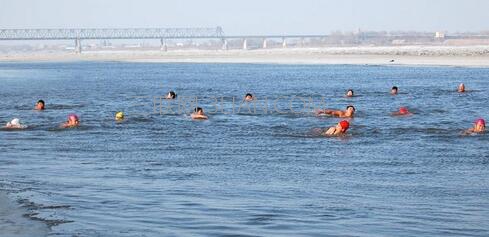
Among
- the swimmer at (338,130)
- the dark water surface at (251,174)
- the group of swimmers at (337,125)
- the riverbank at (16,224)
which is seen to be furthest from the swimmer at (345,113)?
the riverbank at (16,224)

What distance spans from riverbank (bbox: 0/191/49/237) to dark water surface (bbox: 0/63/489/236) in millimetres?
243

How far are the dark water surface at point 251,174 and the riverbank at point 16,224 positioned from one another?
243 millimetres

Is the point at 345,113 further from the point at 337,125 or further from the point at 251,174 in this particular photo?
the point at 251,174

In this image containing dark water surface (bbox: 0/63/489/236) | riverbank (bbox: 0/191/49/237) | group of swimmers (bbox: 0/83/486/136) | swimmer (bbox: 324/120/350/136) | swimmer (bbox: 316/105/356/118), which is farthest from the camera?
swimmer (bbox: 316/105/356/118)

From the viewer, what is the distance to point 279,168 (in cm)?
1919

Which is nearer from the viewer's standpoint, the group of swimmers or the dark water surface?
the dark water surface

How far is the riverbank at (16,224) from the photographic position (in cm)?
1208

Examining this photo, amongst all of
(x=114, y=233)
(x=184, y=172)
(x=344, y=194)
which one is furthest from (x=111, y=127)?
(x=114, y=233)

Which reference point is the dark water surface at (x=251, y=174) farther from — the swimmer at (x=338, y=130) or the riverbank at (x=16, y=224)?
the swimmer at (x=338, y=130)

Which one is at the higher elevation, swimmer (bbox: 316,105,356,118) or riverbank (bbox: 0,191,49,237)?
riverbank (bbox: 0,191,49,237)

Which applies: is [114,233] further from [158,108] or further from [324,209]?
[158,108]

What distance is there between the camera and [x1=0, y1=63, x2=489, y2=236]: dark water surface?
13125 millimetres

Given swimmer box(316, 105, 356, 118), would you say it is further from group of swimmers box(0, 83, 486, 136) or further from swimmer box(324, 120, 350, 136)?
swimmer box(324, 120, 350, 136)

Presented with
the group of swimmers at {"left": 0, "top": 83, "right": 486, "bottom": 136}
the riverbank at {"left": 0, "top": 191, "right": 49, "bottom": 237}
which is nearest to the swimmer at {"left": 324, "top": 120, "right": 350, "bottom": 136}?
the group of swimmers at {"left": 0, "top": 83, "right": 486, "bottom": 136}
